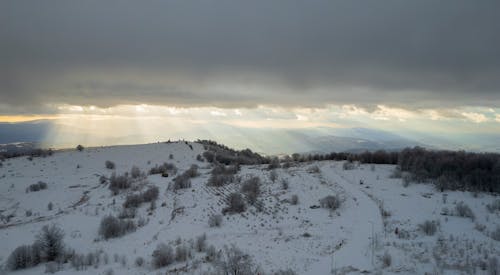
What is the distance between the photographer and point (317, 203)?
44.7ft

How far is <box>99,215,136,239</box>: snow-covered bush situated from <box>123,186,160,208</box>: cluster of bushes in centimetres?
337

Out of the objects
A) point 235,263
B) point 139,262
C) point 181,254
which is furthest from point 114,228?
point 235,263

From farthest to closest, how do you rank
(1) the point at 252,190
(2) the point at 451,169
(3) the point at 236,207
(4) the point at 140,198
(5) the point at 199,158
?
(5) the point at 199,158, (2) the point at 451,169, (1) the point at 252,190, (4) the point at 140,198, (3) the point at 236,207

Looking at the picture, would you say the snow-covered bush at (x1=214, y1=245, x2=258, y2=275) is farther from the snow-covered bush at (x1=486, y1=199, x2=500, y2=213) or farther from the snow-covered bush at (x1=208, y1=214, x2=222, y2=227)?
the snow-covered bush at (x1=486, y1=199, x2=500, y2=213)

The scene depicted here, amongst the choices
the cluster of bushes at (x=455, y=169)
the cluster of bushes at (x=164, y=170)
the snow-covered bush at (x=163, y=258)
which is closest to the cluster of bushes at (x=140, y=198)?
the cluster of bushes at (x=164, y=170)

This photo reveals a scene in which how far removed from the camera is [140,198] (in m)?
15.7

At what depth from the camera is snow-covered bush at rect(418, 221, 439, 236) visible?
30.3ft

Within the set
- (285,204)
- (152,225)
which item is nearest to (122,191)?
(152,225)

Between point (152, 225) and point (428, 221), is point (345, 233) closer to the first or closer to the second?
point (428, 221)

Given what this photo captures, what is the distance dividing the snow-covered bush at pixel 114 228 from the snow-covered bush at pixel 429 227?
1089 centimetres

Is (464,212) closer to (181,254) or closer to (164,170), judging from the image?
(181,254)

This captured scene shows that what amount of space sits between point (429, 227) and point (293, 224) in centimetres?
463

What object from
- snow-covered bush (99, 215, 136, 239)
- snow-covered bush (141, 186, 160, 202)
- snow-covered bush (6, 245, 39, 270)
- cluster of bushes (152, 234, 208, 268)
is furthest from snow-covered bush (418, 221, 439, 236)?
snow-covered bush (141, 186, 160, 202)

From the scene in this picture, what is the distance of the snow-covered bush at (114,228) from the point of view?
36.9ft
